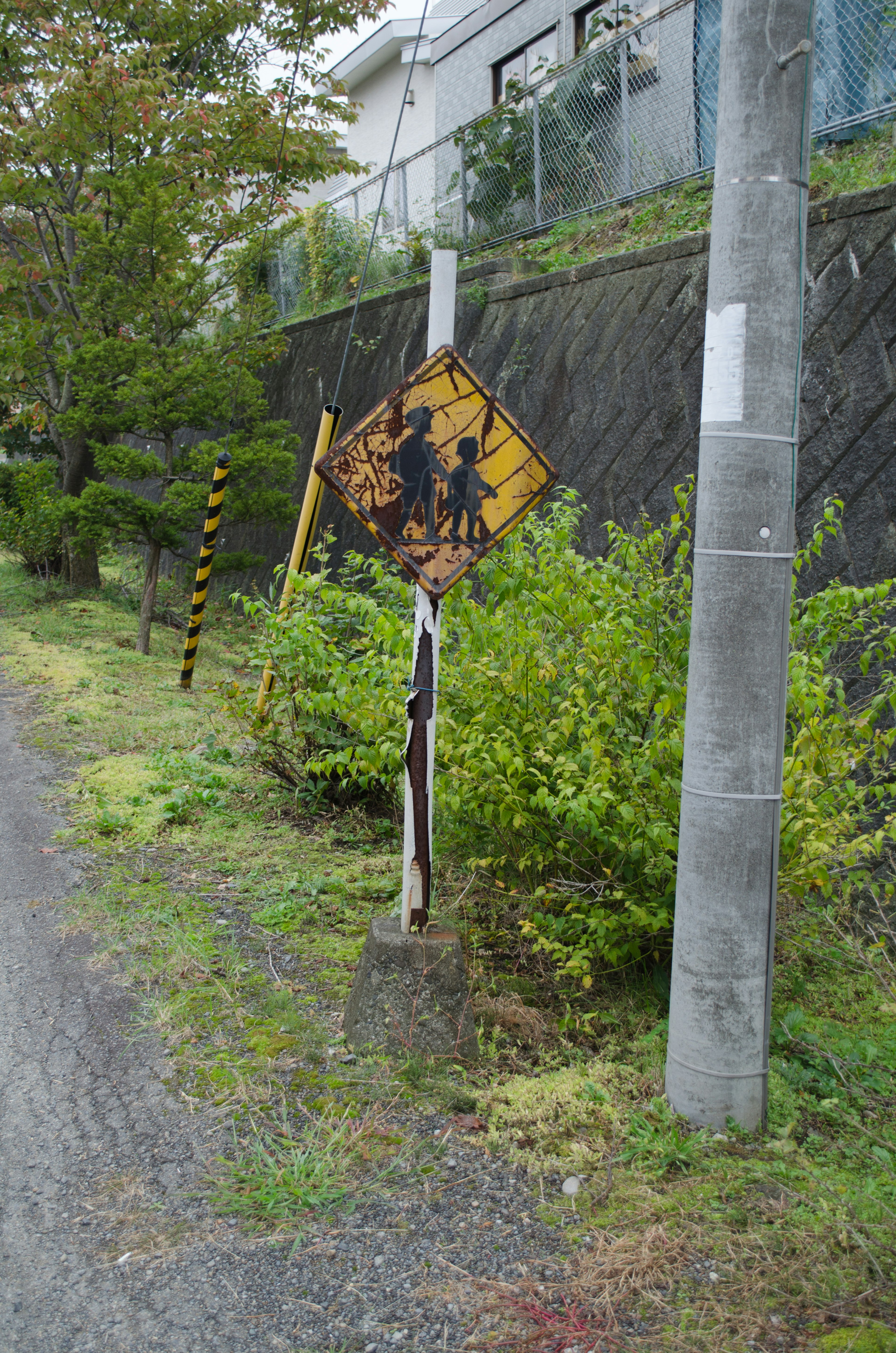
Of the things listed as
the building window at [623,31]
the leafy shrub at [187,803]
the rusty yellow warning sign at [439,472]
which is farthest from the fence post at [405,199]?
the rusty yellow warning sign at [439,472]

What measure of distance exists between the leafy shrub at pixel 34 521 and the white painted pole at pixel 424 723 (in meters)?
9.16

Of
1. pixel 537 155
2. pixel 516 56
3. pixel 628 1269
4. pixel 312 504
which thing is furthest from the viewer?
pixel 516 56

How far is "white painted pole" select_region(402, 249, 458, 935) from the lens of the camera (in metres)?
3.26

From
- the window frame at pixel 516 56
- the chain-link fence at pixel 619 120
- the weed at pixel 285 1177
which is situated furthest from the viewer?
the window frame at pixel 516 56

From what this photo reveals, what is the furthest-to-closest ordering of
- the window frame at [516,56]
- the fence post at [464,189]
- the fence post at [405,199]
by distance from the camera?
1. the window frame at [516,56]
2. the fence post at [405,199]
3. the fence post at [464,189]

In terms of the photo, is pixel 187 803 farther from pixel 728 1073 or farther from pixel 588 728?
pixel 728 1073

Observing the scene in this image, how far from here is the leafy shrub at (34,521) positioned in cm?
1227

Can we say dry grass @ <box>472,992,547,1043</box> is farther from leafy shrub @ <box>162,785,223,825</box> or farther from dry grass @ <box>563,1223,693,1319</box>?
leafy shrub @ <box>162,785,223,825</box>

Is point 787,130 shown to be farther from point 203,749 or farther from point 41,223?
point 41,223

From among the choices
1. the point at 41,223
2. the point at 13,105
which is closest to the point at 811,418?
the point at 13,105

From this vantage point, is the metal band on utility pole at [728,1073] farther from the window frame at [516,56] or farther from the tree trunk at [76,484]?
the window frame at [516,56]

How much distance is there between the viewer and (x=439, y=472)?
10.5ft

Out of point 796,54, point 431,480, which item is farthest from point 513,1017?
point 796,54

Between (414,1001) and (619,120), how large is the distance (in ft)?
26.7
